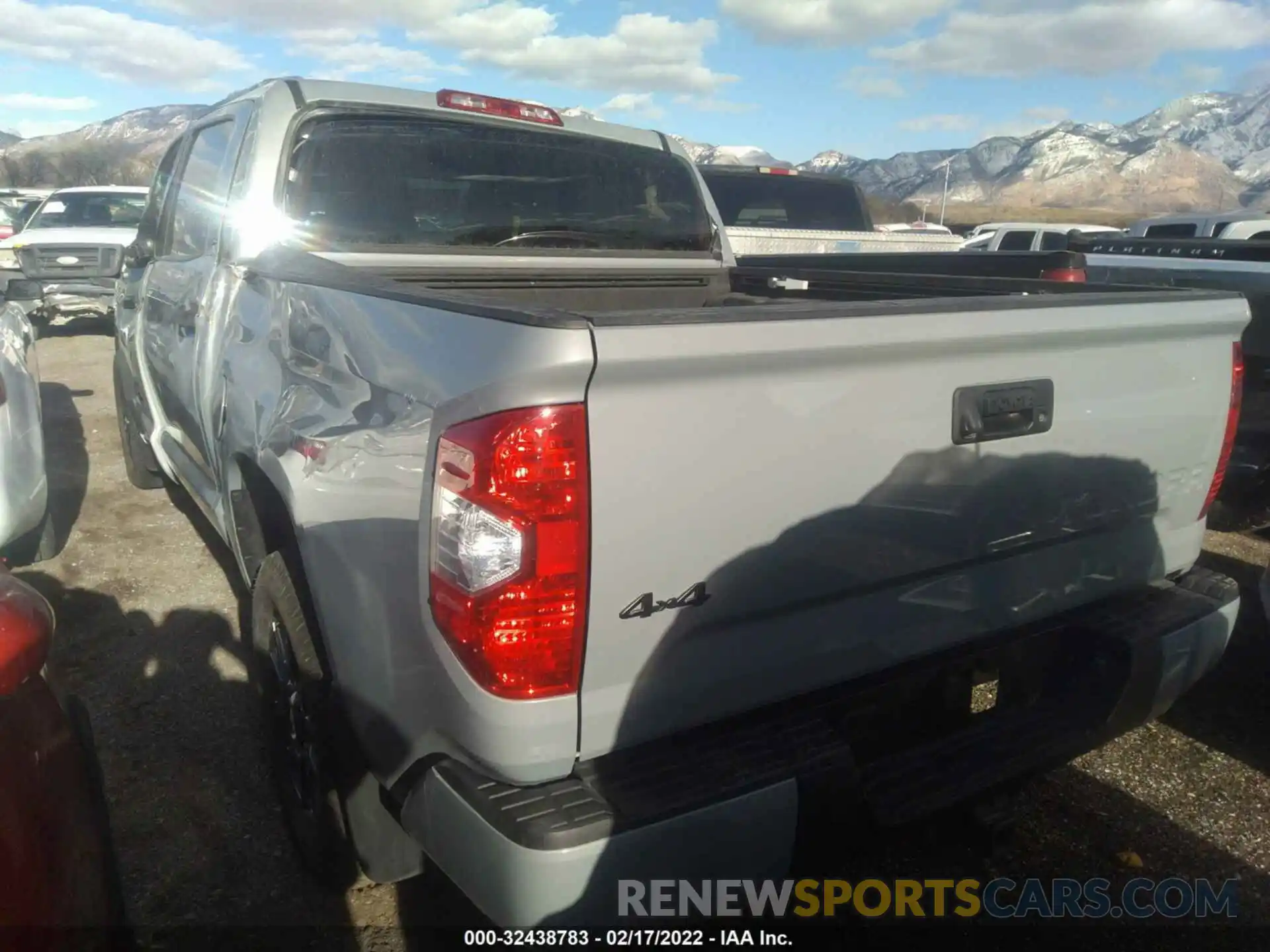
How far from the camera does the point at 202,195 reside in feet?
12.6

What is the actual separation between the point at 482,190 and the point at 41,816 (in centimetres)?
264

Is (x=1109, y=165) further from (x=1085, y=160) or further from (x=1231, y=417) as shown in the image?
(x=1231, y=417)

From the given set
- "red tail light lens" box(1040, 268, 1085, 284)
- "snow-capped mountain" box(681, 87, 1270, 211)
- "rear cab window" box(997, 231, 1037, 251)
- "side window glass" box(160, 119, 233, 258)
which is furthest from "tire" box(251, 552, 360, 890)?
"snow-capped mountain" box(681, 87, 1270, 211)

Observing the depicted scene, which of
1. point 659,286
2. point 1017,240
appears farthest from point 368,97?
point 1017,240

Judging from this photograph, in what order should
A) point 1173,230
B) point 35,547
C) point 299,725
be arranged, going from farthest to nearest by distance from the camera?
1. point 1173,230
2. point 35,547
3. point 299,725

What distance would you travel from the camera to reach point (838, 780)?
1.91m

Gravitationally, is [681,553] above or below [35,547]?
above

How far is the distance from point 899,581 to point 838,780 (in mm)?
456

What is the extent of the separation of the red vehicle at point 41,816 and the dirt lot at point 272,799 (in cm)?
78

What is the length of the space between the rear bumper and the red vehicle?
0.58 m

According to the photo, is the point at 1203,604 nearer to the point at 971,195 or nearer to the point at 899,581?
the point at 899,581

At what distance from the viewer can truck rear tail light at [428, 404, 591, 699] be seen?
1.61m

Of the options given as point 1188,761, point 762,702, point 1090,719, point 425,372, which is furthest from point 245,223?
point 1188,761

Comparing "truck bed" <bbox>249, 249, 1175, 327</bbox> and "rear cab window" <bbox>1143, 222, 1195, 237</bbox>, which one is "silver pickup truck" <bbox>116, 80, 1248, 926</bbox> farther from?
"rear cab window" <bbox>1143, 222, 1195, 237</bbox>
